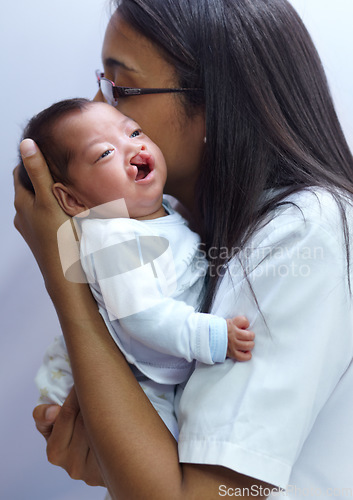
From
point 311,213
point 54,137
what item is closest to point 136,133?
point 54,137

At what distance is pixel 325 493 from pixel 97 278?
2.15ft

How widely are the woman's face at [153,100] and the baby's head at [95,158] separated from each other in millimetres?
91

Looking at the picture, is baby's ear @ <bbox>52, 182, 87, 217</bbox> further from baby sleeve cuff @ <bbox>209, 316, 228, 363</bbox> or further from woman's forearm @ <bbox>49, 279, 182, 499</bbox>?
baby sleeve cuff @ <bbox>209, 316, 228, 363</bbox>

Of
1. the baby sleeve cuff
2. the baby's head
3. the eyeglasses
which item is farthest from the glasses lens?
the baby sleeve cuff

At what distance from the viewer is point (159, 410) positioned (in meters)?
1.28

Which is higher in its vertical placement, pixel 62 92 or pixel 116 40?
pixel 116 40

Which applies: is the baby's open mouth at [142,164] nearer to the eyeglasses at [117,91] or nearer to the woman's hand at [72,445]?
the eyeglasses at [117,91]

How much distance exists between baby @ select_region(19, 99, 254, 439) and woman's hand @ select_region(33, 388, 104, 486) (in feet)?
0.26

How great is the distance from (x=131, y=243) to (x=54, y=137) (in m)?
0.34

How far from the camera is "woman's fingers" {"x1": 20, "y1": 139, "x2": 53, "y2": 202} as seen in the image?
133cm

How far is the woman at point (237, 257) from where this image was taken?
1.02m

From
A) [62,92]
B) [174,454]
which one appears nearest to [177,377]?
[174,454]

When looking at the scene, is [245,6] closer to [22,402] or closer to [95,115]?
[95,115]

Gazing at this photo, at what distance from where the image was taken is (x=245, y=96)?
53.5 inches
